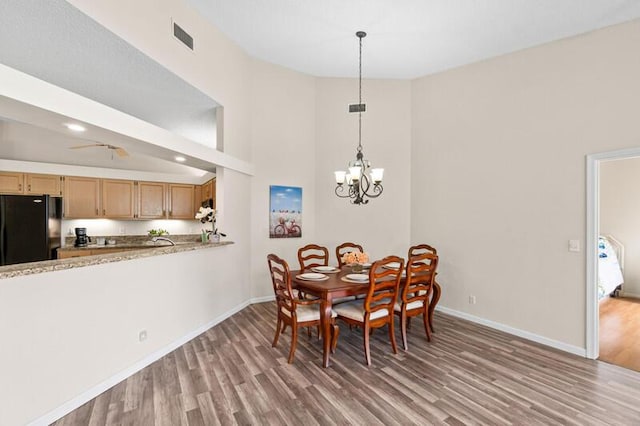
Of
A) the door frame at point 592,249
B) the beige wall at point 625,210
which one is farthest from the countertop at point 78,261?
the beige wall at point 625,210

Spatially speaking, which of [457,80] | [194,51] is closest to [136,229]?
[194,51]

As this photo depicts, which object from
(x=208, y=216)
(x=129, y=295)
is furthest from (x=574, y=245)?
(x=129, y=295)

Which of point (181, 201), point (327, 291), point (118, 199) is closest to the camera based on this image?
point (327, 291)

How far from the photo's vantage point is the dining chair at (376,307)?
298 centimetres

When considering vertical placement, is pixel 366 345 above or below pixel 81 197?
below

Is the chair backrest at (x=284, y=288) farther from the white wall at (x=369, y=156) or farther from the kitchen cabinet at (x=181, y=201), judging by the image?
the kitchen cabinet at (x=181, y=201)

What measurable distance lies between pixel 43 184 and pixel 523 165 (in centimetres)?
767

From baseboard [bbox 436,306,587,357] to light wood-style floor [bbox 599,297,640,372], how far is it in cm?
22

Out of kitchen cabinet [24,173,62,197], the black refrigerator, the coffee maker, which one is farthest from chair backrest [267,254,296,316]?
kitchen cabinet [24,173,62,197]

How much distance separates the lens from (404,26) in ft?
12.2

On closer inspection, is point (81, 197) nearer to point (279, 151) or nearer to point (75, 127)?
point (279, 151)

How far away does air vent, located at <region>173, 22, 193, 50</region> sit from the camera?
3.26 metres

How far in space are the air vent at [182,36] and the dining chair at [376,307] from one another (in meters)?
3.19

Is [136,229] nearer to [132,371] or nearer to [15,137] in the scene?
[15,137]
